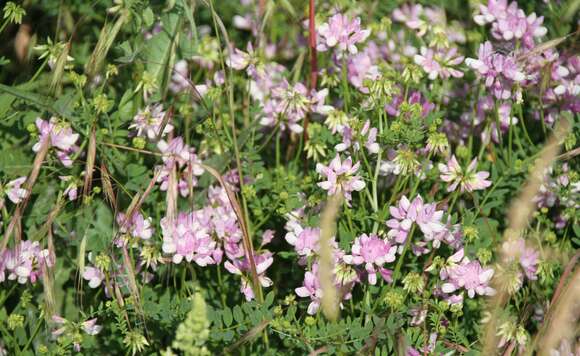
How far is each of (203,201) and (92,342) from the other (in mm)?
517

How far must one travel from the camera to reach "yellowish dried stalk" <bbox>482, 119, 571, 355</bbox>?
2041mm

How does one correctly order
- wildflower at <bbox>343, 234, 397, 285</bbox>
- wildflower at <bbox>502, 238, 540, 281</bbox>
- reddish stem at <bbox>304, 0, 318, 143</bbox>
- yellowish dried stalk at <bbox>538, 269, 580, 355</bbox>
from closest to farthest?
1. yellowish dried stalk at <bbox>538, 269, 580, 355</bbox>
2. wildflower at <bbox>343, 234, 397, 285</bbox>
3. wildflower at <bbox>502, 238, 540, 281</bbox>
4. reddish stem at <bbox>304, 0, 318, 143</bbox>

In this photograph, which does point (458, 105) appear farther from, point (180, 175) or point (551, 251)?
point (180, 175)

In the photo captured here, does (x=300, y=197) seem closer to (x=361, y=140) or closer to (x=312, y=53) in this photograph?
(x=361, y=140)

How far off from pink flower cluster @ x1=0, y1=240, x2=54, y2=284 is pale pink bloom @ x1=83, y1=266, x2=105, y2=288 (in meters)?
0.12

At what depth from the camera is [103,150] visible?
7.99 ft

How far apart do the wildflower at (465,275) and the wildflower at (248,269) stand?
1.52 ft

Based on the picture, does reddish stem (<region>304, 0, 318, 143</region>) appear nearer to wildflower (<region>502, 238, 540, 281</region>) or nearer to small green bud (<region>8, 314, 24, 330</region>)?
wildflower (<region>502, 238, 540, 281</region>)

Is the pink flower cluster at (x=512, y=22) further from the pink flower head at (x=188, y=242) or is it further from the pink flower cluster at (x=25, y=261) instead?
the pink flower cluster at (x=25, y=261)

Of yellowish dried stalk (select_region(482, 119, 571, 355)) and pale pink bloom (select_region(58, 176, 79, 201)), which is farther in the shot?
pale pink bloom (select_region(58, 176, 79, 201))

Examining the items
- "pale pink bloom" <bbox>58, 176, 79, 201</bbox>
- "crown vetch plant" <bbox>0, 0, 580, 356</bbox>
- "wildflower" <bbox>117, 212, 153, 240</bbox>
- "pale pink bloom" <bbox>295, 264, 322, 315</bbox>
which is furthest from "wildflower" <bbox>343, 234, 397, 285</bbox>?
"pale pink bloom" <bbox>58, 176, 79, 201</bbox>

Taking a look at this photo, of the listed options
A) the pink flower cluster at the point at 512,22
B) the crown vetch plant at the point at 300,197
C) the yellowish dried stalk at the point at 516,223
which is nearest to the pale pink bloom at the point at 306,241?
the crown vetch plant at the point at 300,197

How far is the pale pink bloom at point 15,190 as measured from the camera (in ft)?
7.81

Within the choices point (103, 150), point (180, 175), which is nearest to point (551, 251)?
point (180, 175)
